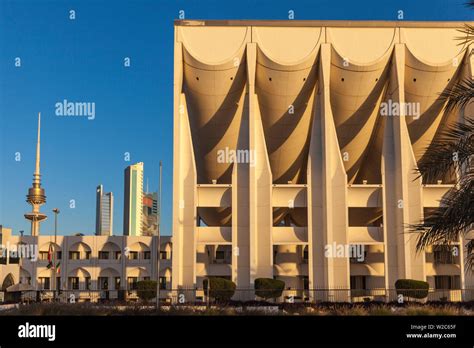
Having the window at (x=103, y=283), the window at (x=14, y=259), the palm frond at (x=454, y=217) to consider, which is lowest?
the window at (x=103, y=283)

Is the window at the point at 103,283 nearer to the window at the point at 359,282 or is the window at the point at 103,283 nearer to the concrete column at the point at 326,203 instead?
the window at the point at 359,282

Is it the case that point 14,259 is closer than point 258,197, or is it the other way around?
point 258,197

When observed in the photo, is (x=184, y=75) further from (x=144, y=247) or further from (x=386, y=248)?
(x=144, y=247)

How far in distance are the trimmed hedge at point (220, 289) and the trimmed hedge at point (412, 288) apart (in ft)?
35.7

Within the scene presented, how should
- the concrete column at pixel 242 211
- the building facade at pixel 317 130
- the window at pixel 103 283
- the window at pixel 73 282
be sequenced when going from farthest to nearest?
1. the window at pixel 73 282
2. the window at pixel 103 283
3. the concrete column at pixel 242 211
4. the building facade at pixel 317 130

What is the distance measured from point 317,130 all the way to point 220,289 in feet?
48.5

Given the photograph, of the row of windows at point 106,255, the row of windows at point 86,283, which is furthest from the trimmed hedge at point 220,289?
the row of windows at point 106,255

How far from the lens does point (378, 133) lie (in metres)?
47.6

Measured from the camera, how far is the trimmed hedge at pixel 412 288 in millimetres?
35647

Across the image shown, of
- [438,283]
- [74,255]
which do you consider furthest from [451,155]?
[74,255]

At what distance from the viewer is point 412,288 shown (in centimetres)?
3669

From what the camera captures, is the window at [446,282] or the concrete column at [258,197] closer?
the concrete column at [258,197]

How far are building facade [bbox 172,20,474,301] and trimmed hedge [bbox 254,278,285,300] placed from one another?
7.95 feet

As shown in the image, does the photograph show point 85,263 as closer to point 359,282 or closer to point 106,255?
point 106,255
